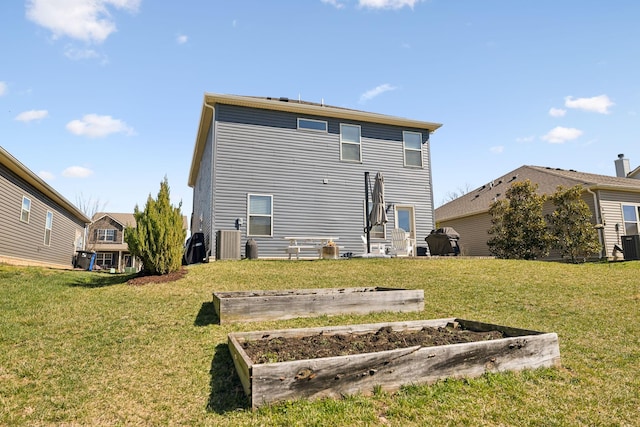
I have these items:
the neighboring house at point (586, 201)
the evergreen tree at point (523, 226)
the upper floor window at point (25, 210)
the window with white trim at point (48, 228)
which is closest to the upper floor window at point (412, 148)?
the evergreen tree at point (523, 226)

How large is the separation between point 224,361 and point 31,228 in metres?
15.4

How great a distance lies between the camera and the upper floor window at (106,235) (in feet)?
126

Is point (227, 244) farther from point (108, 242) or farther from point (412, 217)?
point (108, 242)

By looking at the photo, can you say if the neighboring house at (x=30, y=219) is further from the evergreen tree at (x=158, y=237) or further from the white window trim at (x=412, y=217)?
the white window trim at (x=412, y=217)

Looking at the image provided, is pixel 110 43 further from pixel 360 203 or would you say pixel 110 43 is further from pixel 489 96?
pixel 489 96

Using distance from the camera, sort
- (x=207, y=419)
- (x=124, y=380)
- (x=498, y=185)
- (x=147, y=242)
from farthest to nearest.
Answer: (x=498, y=185)
(x=147, y=242)
(x=124, y=380)
(x=207, y=419)

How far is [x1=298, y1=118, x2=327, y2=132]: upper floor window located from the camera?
14.0 m

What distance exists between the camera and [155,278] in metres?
7.79

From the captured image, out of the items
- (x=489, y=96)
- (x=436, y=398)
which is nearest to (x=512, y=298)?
(x=436, y=398)

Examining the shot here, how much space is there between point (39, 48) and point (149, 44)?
3726mm

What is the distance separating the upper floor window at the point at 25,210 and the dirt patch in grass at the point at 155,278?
30.1ft

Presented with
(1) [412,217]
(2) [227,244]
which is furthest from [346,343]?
(1) [412,217]

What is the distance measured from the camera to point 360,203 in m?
14.2

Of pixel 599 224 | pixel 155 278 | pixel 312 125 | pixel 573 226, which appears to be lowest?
pixel 155 278
